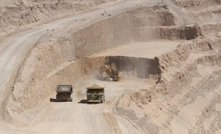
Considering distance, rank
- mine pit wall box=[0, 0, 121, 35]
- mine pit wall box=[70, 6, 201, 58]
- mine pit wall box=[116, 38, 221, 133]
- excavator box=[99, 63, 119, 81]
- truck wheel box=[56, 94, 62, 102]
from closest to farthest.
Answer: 1. truck wheel box=[56, 94, 62, 102]
2. mine pit wall box=[116, 38, 221, 133]
3. excavator box=[99, 63, 119, 81]
4. mine pit wall box=[0, 0, 121, 35]
5. mine pit wall box=[70, 6, 201, 58]

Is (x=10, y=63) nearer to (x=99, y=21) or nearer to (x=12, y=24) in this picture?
(x=12, y=24)

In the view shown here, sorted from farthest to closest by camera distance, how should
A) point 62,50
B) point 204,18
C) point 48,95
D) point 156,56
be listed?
point 204,18 → point 156,56 → point 62,50 → point 48,95

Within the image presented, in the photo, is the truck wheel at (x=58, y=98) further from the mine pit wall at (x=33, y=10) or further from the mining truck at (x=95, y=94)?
the mine pit wall at (x=33, y=10)

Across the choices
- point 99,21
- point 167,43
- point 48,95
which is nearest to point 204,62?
point 167,43

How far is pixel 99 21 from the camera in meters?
46.8

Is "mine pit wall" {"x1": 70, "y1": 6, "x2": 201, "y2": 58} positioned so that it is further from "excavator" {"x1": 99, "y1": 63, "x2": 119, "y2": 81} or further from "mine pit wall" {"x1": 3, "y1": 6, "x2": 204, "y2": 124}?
"excavator" {"x1": 99, "y1": 63, "x2": 119, "y2": 81}

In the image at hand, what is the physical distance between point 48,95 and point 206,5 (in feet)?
121

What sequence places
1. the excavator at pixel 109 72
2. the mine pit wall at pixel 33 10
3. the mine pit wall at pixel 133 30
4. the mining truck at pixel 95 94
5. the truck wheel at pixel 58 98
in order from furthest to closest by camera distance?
the mine pit wall at pixel 133 30 → the mine pit wall at pixel 33 10 → the excavator at pixel 109 72 → the truck wheel at pixel 58 98 → the mining truck at pixel 95 94

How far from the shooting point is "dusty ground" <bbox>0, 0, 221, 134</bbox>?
27656 mm

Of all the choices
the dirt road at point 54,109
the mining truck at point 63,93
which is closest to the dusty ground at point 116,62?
the dirt road at point 54,109

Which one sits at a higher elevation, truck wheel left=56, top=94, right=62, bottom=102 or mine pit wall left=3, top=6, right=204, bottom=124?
mine pit wall left=3, top=6, right=204, bottom=124

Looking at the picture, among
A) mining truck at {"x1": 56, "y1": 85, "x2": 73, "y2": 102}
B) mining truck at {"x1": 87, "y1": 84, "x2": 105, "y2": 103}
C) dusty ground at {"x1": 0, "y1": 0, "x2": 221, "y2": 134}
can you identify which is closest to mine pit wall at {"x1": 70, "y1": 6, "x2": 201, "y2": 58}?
dusty ground at {"x1": 0, "y1": 0, "x2": 221, "y2": 134}

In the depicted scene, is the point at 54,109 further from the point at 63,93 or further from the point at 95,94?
the point at 95,94

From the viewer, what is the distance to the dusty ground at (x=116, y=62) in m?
27.7
